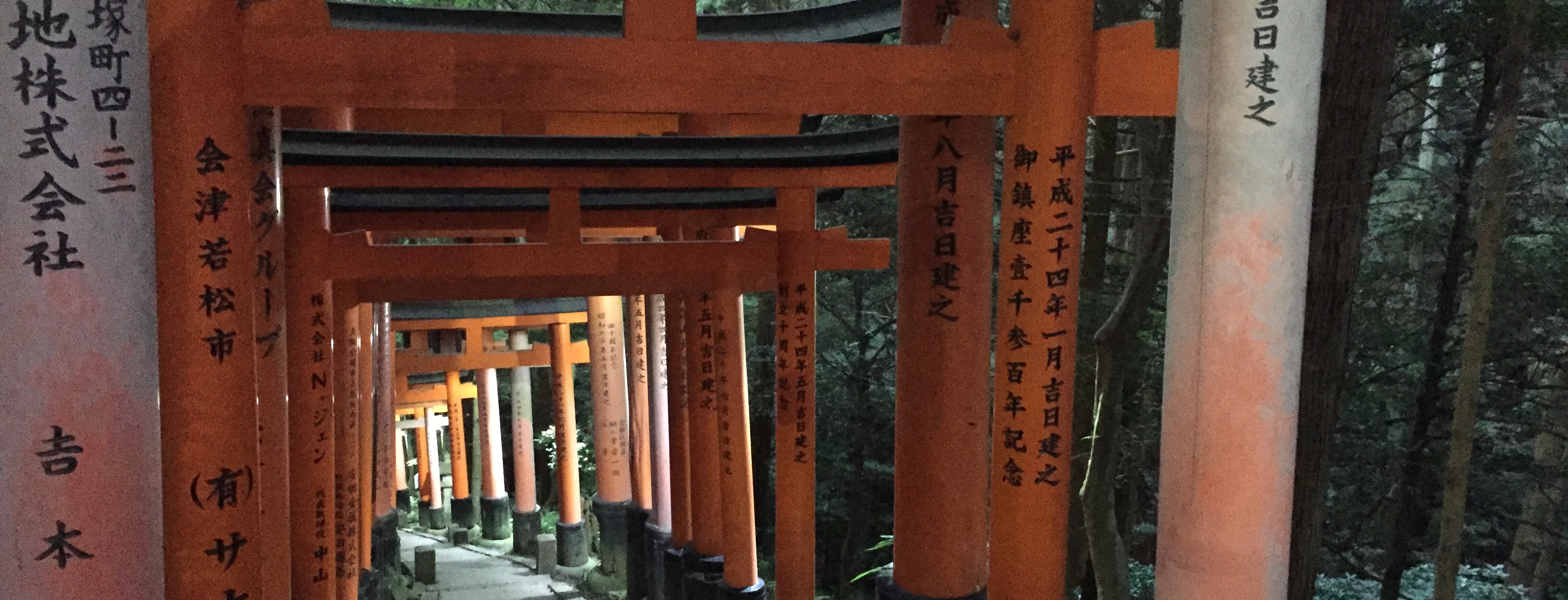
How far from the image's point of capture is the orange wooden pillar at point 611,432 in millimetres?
12258

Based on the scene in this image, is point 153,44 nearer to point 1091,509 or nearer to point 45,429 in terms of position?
point 45,429

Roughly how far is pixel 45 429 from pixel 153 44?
3.46 ft

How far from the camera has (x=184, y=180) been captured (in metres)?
2.70

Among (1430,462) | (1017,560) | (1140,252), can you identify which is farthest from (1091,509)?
(1430,462)

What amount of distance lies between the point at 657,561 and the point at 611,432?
2.17m

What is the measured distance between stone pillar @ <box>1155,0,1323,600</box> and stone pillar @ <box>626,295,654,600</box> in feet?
29.1

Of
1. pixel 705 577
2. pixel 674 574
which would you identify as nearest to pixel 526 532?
pixel 674 574

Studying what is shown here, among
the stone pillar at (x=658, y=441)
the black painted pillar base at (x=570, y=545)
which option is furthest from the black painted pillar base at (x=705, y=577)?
the black painted pillar base at (x=570, y=545)

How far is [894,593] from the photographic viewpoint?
4535mm

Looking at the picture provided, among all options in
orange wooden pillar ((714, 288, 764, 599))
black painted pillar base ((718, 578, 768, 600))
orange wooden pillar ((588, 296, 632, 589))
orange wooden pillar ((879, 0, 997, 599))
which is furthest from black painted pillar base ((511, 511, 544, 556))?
orange wooden pillar ((879, 0, 997, 599))

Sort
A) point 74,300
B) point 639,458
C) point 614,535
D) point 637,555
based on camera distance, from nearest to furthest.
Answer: point 74,300, point 637,555, point 639,458, point 614,535

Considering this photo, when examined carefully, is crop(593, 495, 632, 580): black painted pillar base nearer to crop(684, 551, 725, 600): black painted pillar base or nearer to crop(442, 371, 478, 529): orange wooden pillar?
crop(684, 551, 725, 600): black painted pillar base

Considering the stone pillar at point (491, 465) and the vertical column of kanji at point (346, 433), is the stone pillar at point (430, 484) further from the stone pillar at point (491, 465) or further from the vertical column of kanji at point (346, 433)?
the vertical column of kanji at point (346, 433)

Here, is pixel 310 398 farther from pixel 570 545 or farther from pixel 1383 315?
pixel 1383 315
